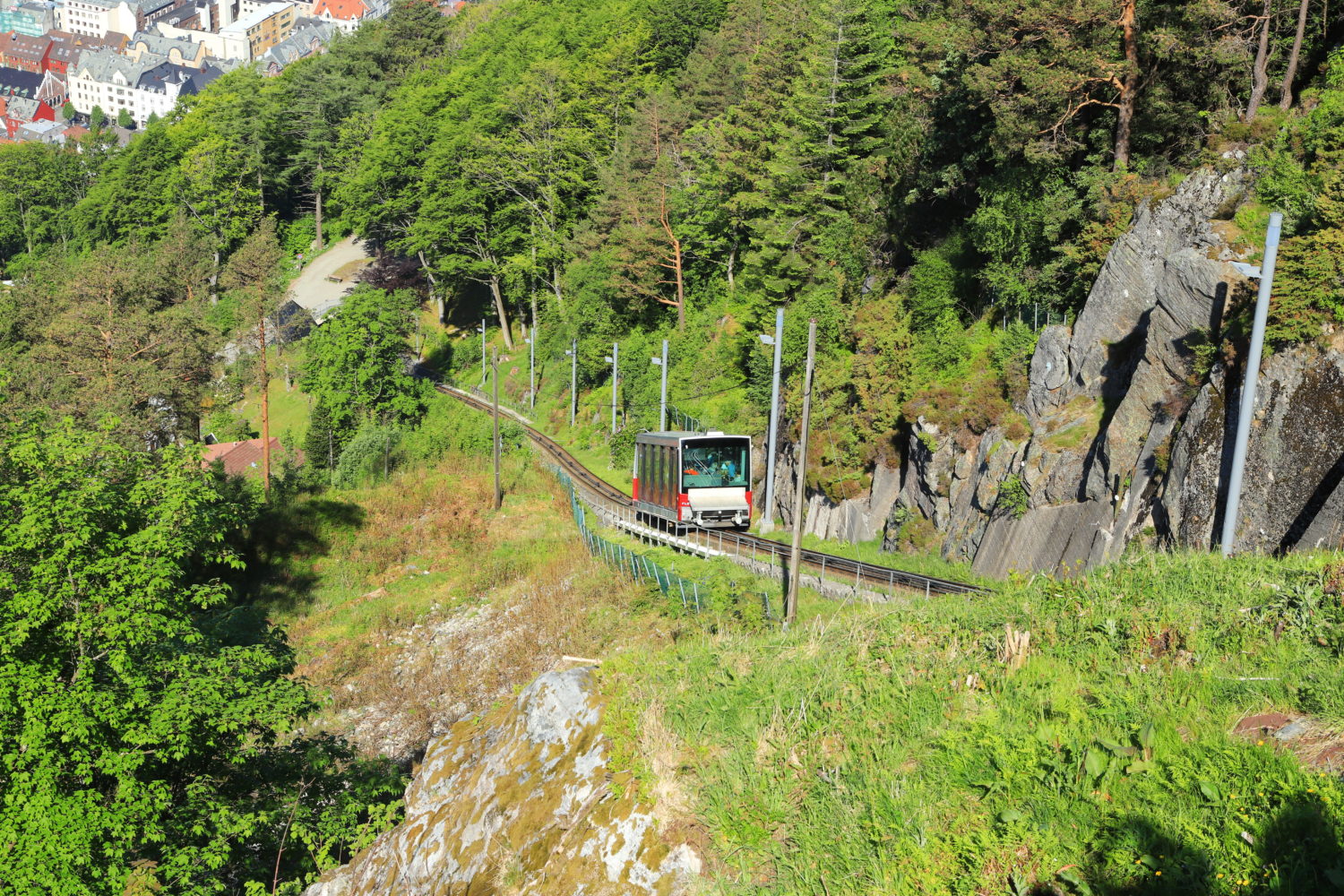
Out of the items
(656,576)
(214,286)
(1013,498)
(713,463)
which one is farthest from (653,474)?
(214,286)

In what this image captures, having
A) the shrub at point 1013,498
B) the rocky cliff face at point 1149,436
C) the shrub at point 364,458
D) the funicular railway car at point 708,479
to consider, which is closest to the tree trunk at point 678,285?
the shrub at point 364,458

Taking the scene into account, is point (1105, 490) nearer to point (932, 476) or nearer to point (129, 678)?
point (932, 476)

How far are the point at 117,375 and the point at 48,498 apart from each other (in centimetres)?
3081

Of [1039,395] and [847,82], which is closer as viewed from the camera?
[1039,395]

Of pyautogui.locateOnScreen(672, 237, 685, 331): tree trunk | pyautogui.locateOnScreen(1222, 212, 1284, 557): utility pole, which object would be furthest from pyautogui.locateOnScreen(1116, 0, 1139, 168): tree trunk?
pyautogui.locateOnScreen(672, 237, 685, 331): tree trunk

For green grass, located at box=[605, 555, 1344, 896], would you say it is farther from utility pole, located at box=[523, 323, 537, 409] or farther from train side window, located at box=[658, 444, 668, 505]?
utility pole, located at box=[523, 323, 537, 409]

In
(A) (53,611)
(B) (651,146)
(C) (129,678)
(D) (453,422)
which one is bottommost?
(D) (453,422)

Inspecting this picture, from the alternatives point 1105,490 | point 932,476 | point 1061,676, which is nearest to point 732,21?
point 932,476

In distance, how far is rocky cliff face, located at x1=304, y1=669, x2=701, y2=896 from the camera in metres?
6.87

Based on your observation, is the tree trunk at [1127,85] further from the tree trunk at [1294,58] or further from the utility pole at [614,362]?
the utility pole at [614,362]

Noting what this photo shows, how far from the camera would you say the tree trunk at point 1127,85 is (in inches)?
960

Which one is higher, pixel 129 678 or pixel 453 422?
pixel 129 678

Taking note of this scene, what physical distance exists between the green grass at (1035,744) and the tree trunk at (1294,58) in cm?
1793

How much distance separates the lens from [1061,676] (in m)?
7.11
